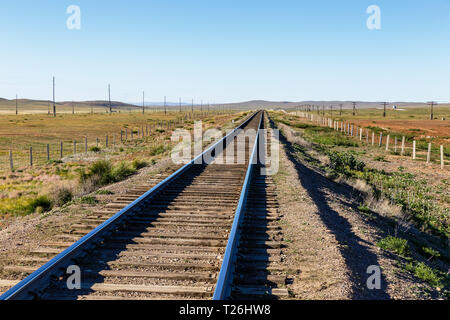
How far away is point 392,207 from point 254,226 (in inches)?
235

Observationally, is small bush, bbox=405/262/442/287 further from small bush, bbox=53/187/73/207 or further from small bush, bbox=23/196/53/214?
small bush, bbox=53/187/73/207

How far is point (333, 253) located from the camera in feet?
18.4

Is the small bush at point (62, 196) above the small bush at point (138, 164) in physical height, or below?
below

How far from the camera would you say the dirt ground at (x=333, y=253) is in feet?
15.1

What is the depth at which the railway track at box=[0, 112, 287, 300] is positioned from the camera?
446 cm

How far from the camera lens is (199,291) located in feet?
14.4

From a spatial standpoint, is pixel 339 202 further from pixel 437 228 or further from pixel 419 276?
pixel 419 276

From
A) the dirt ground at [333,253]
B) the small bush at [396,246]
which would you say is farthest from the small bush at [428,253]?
the small bush at [396,246]

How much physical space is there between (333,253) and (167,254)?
2284 millimetres

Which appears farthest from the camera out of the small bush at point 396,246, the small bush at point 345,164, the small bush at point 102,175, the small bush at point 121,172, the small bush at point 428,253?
the small bush at point 345,164

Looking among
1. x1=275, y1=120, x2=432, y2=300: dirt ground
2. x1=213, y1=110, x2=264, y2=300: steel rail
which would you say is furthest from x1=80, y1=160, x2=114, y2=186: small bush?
x1=213, y1=110, x2=264, y2=300: steel rail

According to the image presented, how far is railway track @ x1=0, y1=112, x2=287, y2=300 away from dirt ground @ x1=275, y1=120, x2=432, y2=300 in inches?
11.3

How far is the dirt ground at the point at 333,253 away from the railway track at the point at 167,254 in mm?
287

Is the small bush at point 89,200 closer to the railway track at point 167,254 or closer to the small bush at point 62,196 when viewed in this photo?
the railway track at point 167,254
